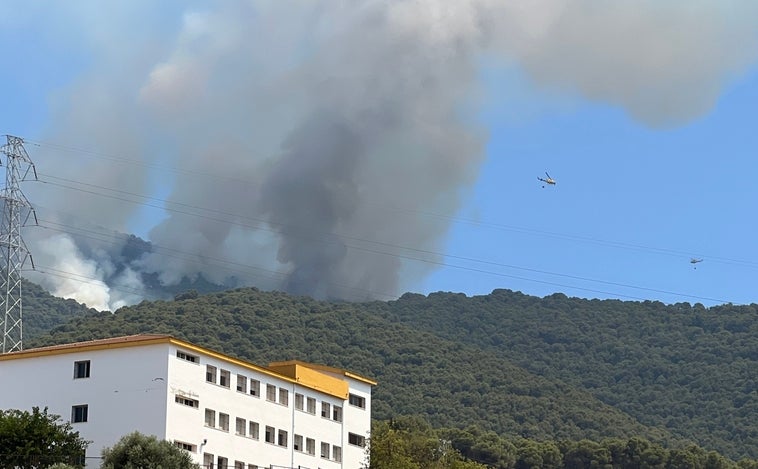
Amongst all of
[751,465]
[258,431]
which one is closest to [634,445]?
[751,465]

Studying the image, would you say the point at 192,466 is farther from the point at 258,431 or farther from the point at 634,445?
the point at 634,445

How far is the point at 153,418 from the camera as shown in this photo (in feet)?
299

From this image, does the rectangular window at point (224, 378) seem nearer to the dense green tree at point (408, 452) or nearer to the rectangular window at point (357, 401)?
the dense green tree at point (408, 452)

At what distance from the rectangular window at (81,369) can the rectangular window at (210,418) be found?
9.90m

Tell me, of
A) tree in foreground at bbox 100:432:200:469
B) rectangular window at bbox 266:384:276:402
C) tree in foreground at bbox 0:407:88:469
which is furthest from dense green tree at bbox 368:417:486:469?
tree in foreground at bbox 0:407:88:469

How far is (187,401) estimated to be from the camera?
93.5 meters

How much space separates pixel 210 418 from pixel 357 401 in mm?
22904

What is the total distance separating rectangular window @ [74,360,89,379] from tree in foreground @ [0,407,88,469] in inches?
239

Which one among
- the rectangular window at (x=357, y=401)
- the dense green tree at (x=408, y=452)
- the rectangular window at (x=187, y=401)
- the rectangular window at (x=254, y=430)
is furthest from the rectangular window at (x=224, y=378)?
the rectangular window at (x=357, y=401)

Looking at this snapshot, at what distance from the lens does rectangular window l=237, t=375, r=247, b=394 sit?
99812 mm

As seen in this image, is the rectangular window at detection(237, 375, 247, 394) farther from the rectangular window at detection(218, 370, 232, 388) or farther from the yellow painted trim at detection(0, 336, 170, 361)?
the yellow painted trim at detection(0, 336, 170, 361)

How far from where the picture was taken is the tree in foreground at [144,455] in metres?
81.9

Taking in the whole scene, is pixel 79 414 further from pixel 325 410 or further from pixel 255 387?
pixel 325 410

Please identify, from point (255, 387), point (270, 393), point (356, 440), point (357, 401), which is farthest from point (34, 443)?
point (357, 401)
